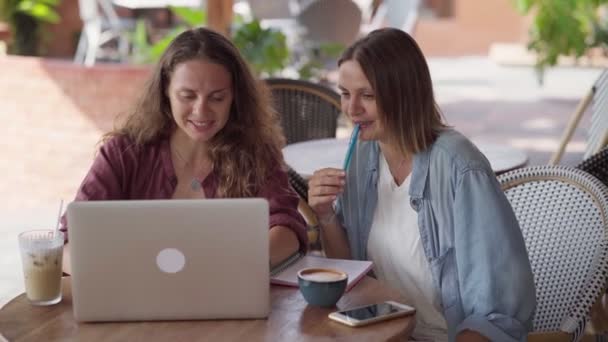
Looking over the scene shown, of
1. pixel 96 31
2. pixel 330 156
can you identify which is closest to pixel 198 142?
pixel 330 156

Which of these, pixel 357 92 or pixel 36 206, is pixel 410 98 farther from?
pixel 36 206

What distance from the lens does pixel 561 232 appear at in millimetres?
2369

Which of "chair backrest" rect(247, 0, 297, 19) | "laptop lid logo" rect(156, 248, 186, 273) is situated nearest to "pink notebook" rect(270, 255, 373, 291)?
"laptop lid logo" rect(156, 248, 186, 273)

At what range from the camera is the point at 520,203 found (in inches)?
96.8

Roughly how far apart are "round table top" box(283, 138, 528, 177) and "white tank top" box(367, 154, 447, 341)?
87cm

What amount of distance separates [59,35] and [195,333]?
9.71 meters

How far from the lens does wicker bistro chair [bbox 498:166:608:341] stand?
86.7 inches

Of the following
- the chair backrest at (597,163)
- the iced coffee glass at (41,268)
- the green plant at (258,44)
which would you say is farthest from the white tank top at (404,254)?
the green plant at (258,44)

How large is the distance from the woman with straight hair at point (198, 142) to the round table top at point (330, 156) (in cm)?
78

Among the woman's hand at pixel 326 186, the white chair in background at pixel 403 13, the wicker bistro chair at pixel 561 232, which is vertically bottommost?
the wicker bistro chair at pixel 561 232

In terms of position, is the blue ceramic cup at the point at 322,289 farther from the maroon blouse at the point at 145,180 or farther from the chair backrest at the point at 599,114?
the chair backrest at the point at 599,114

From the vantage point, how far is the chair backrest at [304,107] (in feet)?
12.6

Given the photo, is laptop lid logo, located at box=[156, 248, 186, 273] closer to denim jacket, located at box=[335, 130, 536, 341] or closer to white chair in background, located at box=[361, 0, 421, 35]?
denim jacket, located at box=[335, 130, 536, 341]

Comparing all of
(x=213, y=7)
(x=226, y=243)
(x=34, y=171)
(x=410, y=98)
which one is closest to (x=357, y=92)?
(x=410, y=98)
